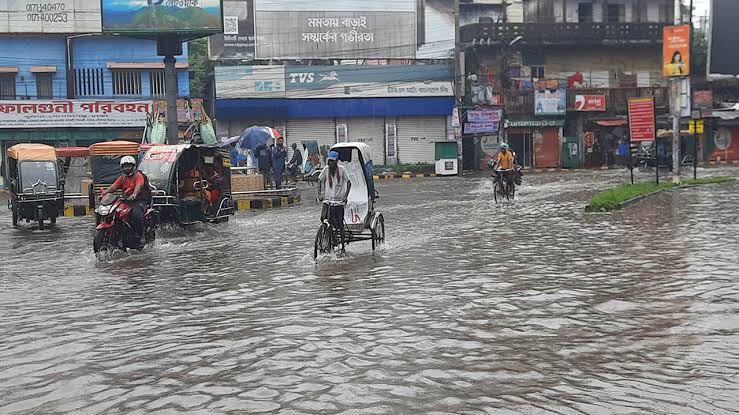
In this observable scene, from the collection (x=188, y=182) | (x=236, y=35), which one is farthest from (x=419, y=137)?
(x=188, y=182)

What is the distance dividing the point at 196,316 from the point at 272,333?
1246mm

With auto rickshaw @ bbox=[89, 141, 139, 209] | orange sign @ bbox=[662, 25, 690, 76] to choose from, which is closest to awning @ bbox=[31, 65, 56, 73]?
auto rickshaw @ bbox=[89, 141, 139, 209]

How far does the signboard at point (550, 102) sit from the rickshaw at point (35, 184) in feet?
107

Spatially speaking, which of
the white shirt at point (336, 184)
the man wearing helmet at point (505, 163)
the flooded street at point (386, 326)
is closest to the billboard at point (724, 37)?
the man wearing helmet at point (505, 163)

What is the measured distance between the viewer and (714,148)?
54.1 metres

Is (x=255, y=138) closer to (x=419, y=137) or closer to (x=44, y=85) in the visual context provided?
(x=44, y=85)

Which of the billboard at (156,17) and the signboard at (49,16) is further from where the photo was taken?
the signboard at (49,16)

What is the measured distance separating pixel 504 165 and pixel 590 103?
28892 millimetres

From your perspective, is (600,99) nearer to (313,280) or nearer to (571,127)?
(571,127)

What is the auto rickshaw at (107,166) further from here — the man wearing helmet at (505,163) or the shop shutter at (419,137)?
the shop shutter at (419,137)

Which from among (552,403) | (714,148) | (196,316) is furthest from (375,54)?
(552,403)

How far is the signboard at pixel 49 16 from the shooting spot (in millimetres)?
41469

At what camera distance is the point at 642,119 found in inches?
1017

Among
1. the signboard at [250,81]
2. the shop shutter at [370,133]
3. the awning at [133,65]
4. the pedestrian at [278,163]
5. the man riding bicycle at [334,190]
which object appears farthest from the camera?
the shop shutter at [370,133]
